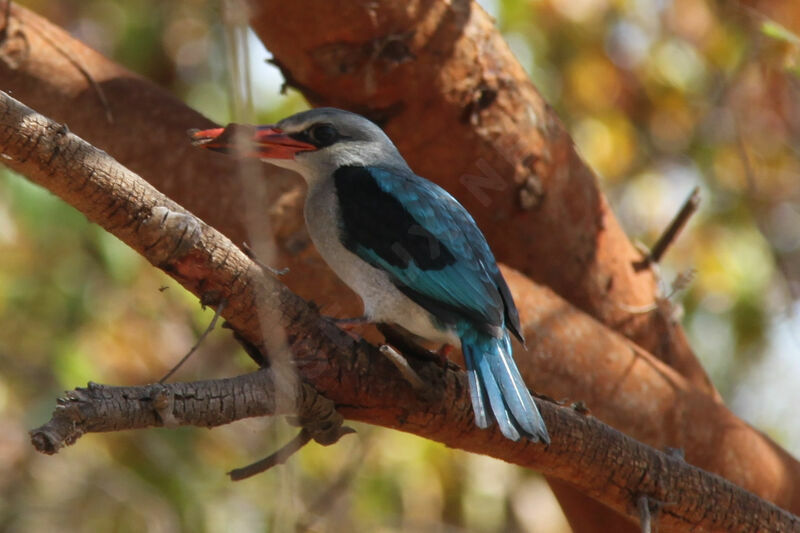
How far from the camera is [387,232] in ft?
10.1

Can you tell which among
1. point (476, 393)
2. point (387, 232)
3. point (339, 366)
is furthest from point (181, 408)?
point (387, 232)

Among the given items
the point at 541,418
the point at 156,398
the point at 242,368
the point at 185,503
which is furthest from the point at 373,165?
the point at 242,368

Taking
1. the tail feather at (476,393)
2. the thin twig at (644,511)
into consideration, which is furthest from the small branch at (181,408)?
the thin twig at (644,511)

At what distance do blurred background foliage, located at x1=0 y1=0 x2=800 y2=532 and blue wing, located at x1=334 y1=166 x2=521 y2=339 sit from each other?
60.3 inches

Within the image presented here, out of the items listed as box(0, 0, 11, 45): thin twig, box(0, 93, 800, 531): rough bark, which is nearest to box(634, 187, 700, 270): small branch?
box(0, 93, 800, 531): rough bark

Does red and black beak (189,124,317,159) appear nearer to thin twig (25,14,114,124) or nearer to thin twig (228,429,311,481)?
thin twig (25,14,114,124)

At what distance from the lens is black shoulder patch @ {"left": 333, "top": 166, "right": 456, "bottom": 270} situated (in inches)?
119

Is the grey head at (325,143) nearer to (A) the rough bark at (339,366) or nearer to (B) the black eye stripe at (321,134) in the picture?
(B) the black eye stripe at (321,134)

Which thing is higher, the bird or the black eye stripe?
the black eye stripe

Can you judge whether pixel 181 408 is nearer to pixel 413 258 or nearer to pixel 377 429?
pixel 413 258

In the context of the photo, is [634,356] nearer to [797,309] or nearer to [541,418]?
[541,418]

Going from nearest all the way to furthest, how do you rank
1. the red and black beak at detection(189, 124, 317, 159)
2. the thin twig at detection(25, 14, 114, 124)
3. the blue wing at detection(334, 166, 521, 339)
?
1. the blue wing at detection(334, 166, 521, 339)
2. the red and black beak at detection(189, 124, 317, 159)
3. the thin twig at detection(25, 14, 114, 124)

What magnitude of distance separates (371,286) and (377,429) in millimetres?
1897

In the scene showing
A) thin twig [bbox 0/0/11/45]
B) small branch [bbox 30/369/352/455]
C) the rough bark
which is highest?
thin twig [bbox 0/0/11/45]
